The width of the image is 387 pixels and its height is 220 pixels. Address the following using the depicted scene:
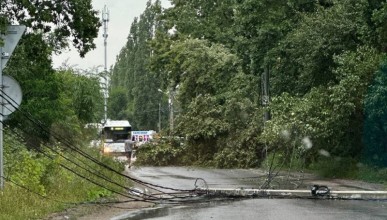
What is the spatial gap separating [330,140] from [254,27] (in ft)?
26.9

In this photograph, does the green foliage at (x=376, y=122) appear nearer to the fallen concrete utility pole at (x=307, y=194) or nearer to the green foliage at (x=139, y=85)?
the fallen concrete utility pole at (x=307, y=194)

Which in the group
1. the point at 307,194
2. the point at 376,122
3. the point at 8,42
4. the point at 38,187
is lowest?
the point at 307,194

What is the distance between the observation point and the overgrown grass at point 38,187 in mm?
13509

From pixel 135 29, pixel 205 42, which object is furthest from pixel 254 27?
pixel 135 29

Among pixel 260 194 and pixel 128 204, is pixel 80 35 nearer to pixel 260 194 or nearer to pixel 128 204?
pixel 128 204

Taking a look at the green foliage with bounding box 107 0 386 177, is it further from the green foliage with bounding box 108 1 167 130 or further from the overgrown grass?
the green foliage with bounding box 108 1 167 130

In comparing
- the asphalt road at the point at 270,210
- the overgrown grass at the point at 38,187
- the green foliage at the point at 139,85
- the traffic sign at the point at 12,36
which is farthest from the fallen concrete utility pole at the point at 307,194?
the green foliage at the point at 139,85

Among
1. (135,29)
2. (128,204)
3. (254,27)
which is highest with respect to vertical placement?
(135,29)

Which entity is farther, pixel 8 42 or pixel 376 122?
pixel 376 122

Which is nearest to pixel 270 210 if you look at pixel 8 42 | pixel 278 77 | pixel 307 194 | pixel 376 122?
pixel 307 194

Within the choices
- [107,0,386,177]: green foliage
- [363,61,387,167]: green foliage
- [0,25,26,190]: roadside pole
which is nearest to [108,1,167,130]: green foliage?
[107,0,386,177]: green foliage

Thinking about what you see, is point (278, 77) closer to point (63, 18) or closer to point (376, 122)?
point (376, 122)

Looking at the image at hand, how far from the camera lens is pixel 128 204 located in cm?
1783

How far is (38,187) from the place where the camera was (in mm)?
16000
